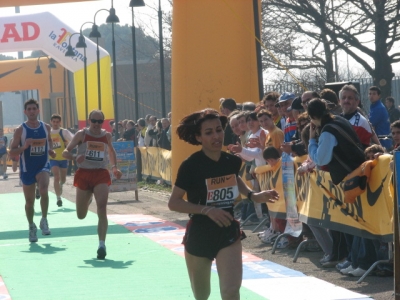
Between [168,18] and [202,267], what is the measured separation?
34.5 metres

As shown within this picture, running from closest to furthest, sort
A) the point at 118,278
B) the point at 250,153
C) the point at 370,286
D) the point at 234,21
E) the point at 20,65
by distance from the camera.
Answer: the point at 370,286, the point at 118,278, the point at 250,153, the point at 234,21, the point at 20,65

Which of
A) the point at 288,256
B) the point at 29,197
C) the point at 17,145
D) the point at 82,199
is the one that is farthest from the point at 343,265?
the point at 17,145

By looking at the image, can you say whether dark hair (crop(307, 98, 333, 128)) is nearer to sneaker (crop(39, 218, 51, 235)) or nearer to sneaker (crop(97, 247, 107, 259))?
sneaker (crop(97, 247, 107, 259))

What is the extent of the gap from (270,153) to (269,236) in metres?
1.28

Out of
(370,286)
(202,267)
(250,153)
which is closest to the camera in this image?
(202,267)

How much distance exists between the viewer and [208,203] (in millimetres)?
6227

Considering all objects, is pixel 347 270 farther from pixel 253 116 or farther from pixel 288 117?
pixel 253 116

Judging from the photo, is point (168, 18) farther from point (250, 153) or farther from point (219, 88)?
point (250, 153)

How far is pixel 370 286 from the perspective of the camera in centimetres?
828

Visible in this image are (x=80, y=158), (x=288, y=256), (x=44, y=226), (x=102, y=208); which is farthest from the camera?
(x=44, y=226)

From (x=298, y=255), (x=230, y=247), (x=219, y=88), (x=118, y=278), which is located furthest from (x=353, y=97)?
(x=219, y=88)

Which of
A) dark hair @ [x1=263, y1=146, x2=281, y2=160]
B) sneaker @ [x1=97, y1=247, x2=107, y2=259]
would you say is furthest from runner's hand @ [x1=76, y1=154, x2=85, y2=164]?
dark hair @ [x1=263, y1=146, x2=281, y2=160]

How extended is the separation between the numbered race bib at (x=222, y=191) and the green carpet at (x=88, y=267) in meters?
2.01

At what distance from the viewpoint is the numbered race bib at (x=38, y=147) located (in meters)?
12.9
